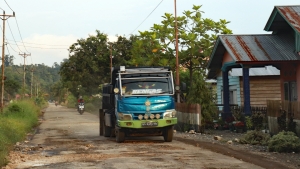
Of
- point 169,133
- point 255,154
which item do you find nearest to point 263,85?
point 169,133

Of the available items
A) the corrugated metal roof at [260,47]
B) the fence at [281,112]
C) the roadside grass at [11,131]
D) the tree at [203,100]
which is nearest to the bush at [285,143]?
the fence at [281,112]

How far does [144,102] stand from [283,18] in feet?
27.2

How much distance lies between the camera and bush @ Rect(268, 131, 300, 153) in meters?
15.3

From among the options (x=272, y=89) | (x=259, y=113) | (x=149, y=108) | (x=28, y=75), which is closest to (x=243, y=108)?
(x=259, y=113)

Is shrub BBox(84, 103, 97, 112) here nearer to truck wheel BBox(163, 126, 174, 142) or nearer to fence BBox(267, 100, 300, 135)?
truck wheel BBox(163, 126, 174, 142)

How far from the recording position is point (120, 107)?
18562mm

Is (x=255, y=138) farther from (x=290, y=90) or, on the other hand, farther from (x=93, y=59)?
(x=93, y=59)

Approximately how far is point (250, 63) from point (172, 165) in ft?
37.6

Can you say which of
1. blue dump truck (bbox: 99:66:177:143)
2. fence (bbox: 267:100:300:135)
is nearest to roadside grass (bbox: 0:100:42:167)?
blue dump truck (bbox: 99:66:177:143)

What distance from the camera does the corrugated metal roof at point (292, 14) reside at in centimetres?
2060

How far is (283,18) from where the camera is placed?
74.5 ft

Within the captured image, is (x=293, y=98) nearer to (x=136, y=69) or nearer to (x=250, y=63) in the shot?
(x=250, y=63)

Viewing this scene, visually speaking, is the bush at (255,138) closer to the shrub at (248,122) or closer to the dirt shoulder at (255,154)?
the dirt shoulder at (255,154)

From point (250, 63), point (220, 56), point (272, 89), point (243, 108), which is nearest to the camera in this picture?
point (250, 63)
